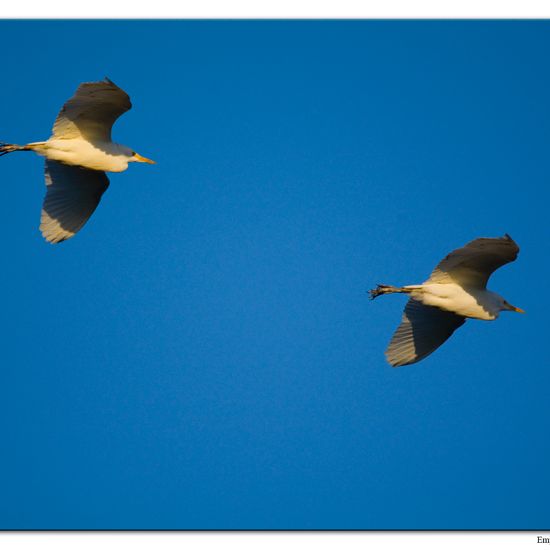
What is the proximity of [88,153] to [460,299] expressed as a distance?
21.2 feet

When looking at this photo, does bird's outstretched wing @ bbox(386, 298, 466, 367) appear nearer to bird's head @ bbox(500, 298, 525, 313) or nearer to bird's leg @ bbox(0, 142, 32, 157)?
bird's head @ bbox(500, 298, 525, 313)

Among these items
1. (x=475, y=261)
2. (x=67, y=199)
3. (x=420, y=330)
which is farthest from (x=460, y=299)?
(x=67, y=199)

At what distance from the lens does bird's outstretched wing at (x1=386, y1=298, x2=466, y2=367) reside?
14.8 m

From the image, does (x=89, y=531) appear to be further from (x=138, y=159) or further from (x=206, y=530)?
(x=138, y=159)

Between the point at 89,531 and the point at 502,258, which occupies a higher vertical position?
the point at 502,258

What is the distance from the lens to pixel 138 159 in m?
14.4

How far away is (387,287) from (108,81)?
554cm

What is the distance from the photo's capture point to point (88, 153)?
13.8 m

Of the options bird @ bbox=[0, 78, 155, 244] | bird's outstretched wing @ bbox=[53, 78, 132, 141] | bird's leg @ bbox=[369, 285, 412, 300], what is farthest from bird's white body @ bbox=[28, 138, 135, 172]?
bird's leg @ bbox=[369, 285, 412, 300]

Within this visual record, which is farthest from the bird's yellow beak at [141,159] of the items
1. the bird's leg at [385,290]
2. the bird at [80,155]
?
the bird's leg at [385,290]

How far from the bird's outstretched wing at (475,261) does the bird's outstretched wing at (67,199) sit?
19.7ft

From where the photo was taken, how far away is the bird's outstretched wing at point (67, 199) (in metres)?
14.6

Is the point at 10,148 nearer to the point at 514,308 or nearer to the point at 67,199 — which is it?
the point at 67,199
